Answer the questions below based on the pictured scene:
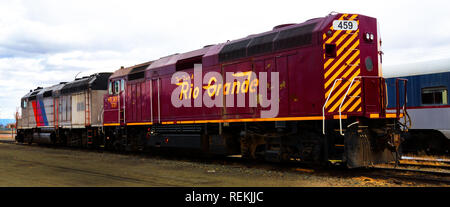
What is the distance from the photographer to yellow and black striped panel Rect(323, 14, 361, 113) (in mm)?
9891

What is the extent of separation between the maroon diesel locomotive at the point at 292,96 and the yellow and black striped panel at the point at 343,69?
0.08ft

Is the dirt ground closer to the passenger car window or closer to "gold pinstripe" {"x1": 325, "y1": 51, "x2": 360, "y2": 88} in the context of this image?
"gold pinstripe" {"x1": 325, "y1": 51, "x2": 360, "y2": 88}

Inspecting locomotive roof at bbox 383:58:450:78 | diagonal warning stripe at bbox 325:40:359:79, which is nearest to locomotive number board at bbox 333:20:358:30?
diagonal warning stripe at bbox 325:40:359:79

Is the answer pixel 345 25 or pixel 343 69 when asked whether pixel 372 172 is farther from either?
pixel 345 25

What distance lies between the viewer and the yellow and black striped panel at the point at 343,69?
9891 millimetres

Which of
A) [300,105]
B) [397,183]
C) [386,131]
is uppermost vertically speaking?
[300,105]

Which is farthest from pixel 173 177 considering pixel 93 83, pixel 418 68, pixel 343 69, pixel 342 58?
pixel 93 83

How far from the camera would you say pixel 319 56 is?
1008 cm

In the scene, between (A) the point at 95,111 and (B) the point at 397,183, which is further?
(A) the point at 95,111

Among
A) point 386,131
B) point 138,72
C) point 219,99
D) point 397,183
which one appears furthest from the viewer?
point 138,72

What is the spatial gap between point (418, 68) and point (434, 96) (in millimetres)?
1288
